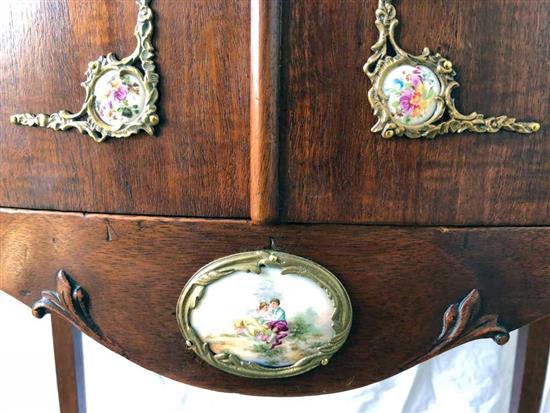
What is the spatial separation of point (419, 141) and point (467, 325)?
0.60 feet

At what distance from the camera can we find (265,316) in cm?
52

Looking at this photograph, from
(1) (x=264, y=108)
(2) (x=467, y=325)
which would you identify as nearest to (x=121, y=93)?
(1) (x=264, y=108)

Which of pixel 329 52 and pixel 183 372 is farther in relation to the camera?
pixel 183 372

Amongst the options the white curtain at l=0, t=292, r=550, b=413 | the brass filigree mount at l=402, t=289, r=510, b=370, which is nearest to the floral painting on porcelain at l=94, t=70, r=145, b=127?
the brass filigree mount at l=402, t=289, r=510, b=370

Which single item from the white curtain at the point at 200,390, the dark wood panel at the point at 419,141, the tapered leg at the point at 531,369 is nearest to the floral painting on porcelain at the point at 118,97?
the dark wood panel at the point at 419,141

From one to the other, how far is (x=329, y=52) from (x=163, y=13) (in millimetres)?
139

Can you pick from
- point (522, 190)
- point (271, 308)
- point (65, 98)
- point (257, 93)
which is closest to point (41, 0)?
point (65, 98)

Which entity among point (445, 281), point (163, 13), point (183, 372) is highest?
point (163, 13)

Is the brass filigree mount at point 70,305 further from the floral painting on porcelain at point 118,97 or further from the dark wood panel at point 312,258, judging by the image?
the floral painting on porcelain at point 118,97

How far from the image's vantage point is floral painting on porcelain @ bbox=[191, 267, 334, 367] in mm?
519

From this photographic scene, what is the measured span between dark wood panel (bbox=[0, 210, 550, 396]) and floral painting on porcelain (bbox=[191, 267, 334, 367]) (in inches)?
1.0

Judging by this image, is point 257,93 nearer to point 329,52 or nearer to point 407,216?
point 329,52

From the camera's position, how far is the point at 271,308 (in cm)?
52

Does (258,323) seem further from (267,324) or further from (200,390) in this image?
(200,390)
